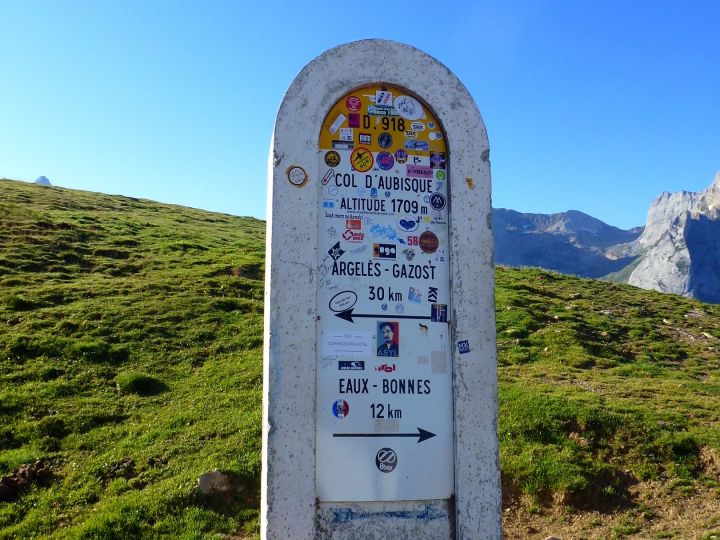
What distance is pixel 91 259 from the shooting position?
1024 inches

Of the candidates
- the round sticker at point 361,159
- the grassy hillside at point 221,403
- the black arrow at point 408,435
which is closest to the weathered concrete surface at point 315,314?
the black arrow at point 408,435

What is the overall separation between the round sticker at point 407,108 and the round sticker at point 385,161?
0.39 m

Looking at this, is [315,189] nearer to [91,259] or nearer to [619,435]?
[619,435]

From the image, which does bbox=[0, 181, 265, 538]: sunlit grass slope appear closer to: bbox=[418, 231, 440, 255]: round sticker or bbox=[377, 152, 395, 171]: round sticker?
bbox=[418, 231, 440, 255]: round sticker

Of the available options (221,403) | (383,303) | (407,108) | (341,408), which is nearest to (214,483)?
(221,403)

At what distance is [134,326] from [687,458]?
12550 mm

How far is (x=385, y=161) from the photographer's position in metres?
5.71

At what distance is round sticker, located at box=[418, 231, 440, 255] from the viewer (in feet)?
18.6

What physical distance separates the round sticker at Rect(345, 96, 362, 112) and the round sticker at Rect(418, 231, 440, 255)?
1186 millimetres

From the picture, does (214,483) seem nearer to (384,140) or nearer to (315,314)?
(315,314)

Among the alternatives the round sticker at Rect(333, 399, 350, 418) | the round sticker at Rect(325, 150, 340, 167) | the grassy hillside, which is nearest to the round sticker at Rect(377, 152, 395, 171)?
the round sticker at Rect(325, 150, 340, 167)

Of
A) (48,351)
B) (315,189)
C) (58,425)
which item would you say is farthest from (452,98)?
(48,351)

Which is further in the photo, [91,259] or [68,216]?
[68,216]

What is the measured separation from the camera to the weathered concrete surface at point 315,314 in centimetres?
514
